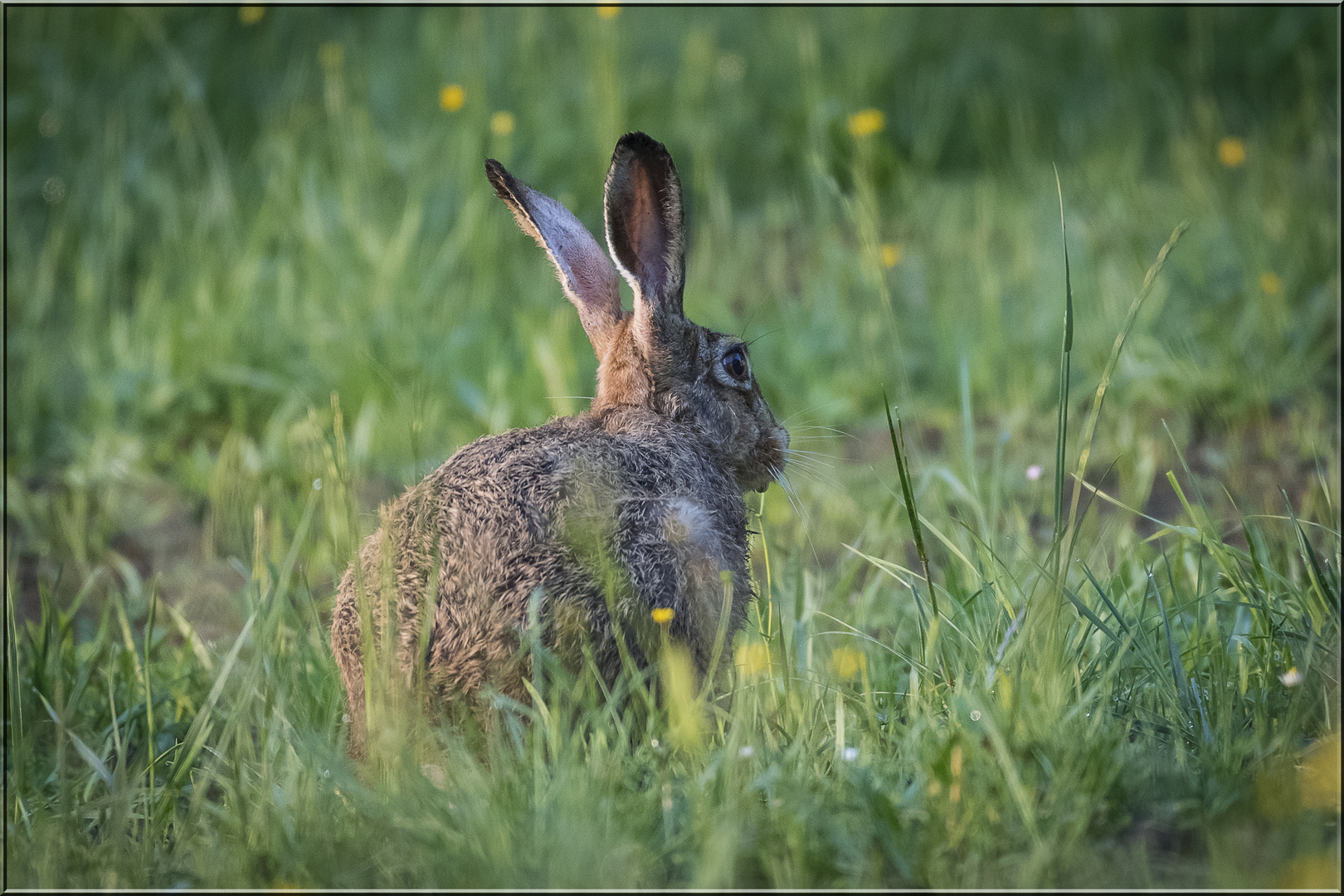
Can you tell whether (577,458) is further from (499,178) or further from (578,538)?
(499,178)

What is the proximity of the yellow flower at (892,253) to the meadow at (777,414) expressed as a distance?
0.17 ft

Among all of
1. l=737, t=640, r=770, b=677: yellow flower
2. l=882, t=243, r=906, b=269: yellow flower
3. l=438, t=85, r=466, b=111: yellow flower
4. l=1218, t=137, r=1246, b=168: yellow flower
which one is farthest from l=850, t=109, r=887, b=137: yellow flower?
l=737, t=640, r=770, b=677: yellow flower

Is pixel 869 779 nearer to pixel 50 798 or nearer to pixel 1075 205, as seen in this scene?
pixel 50 798

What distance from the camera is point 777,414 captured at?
548 centimetres

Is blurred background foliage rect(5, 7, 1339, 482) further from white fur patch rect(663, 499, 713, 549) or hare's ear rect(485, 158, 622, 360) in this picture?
white fur patch rect(663, 499, 713, 549)

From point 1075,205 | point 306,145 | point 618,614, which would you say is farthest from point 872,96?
point 618,614

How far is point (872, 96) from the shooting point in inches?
309

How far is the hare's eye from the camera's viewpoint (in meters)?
3.51

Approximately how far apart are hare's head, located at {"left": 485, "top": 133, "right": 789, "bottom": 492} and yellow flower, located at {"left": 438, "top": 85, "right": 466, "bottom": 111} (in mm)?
3720

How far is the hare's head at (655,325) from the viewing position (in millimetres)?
3266

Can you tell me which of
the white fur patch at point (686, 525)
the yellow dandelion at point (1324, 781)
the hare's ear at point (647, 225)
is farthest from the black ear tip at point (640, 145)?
the yellow dandelion at point (1324, 781)

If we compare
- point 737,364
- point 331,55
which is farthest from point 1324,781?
point 331,55

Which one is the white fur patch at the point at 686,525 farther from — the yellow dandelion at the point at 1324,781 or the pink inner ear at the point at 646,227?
the yellow dandelion at the point at 1324,781

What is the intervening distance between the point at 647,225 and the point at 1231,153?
496 centimetres
